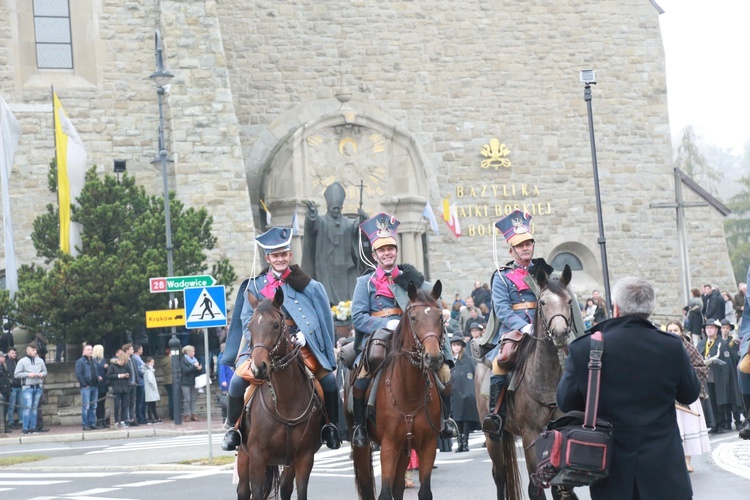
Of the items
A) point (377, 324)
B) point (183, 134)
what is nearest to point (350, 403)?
point (377, 324)

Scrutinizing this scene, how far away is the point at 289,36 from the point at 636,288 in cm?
2848

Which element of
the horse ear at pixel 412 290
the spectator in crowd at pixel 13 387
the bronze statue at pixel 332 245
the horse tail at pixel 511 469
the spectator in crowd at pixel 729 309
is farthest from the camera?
the spectator in crowd at pixel 729 309

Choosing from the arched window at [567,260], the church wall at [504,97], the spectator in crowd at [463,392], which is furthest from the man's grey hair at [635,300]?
the arched window at [567,260]

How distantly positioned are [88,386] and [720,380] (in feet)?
36.8

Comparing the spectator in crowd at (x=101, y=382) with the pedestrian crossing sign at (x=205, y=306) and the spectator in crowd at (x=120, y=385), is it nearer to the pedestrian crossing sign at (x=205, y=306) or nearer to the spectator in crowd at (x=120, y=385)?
the spectator in crowd at (x=120, y=385)

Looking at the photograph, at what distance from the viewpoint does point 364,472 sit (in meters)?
10.4

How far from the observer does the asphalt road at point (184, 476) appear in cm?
1262

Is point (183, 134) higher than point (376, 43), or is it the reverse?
point (376, 43)

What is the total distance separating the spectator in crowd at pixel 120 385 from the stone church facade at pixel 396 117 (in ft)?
19.2

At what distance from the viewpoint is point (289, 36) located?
3412 cm

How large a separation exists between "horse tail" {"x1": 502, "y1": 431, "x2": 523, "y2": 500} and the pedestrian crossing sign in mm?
7380

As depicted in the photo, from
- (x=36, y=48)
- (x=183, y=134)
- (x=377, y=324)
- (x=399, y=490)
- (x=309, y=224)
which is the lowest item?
(x=399, y=490)

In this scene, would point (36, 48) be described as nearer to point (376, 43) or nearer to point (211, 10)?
point (211, 10)

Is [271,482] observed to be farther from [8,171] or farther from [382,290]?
[8,171]
